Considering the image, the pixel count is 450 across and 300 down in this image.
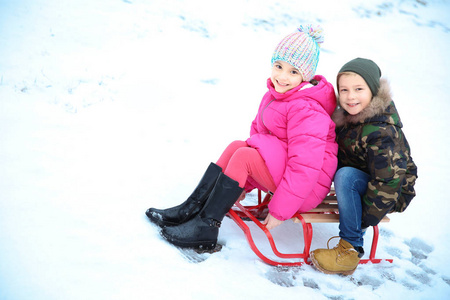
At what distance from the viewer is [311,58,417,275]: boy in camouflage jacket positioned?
7.39ft

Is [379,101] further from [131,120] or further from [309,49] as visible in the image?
[131,120]

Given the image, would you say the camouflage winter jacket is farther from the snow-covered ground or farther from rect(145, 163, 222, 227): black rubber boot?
rect(145, 163, 222, 227): black rubber boot

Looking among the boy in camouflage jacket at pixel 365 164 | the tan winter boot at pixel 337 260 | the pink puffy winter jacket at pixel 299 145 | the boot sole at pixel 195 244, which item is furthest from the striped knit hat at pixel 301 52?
the boot sole at pixel 195 244

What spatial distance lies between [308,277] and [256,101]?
122 inches

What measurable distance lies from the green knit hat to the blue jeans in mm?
532

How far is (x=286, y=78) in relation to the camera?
242cm

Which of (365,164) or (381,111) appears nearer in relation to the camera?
(381,111)

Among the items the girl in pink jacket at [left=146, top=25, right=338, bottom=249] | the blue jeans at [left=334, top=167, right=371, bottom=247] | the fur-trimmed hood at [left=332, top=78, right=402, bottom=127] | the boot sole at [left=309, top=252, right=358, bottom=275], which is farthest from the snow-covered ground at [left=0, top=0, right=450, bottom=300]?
the fur-trimmed hood at [left=332, top=78, right=402, bottom=127]

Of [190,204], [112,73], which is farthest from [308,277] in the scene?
[112,73]

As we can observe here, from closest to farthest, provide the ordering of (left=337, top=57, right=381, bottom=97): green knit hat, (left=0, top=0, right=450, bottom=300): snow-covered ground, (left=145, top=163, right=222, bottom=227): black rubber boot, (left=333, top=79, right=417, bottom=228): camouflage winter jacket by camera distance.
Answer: (left=0, top=0, right=450, bottom=300): snow-covered ground → (left=333, top=79, right=417, bottom=228): camouflage winter jacket → (left=337, top=57, right=381, bottom=97): green knit hat → (left=145, top=163, right=222, bottom=227): black rubber boot

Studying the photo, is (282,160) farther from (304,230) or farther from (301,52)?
(301,52)

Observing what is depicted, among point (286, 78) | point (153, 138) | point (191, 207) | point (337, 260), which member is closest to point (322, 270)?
point (337, 260)

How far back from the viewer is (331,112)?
2.55 metres

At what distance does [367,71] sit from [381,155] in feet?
1.78
